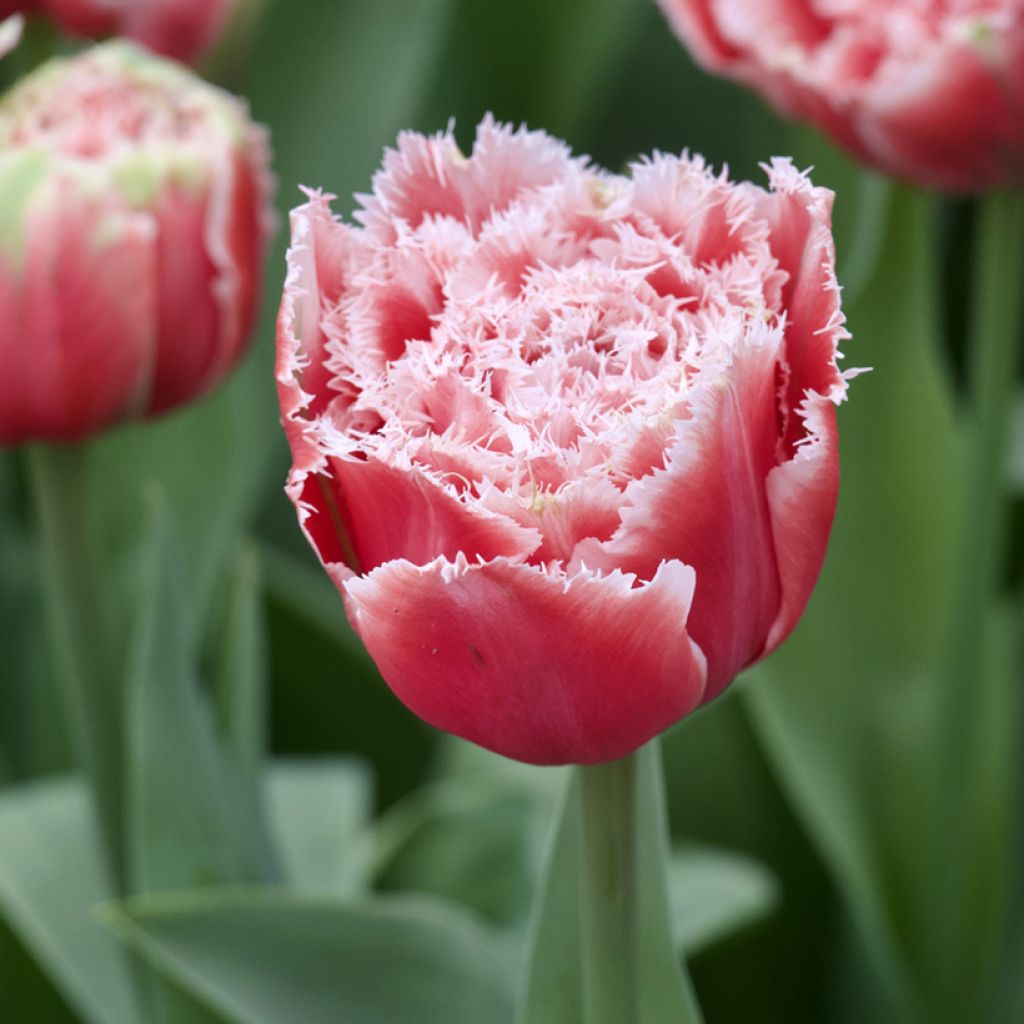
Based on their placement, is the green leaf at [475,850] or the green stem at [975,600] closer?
the green stem at [975,600]

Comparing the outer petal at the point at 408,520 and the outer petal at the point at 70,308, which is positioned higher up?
the outer petal at the point at 70,308

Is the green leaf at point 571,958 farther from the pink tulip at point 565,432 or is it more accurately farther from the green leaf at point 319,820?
the green leaf at point 319,820

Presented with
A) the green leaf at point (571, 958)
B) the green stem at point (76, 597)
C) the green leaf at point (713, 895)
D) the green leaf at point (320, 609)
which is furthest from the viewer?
the green leaf at point (320, 609)

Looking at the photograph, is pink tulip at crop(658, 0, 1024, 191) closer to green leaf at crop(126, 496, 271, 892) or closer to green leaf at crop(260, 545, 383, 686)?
green leaf at crop(126, 496, 271, 892)

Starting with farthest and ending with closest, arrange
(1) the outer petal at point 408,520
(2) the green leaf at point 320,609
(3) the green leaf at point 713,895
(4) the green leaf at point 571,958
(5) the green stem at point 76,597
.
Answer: (2) the green leaf at point 320,609 → (3) the green leaf at point 713,895 → (5) the green stem at point 76,597 → (4) the green leaf at point 571,958 → (1) the outer petal at point 408,520

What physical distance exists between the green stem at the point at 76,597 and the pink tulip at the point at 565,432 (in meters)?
0.26

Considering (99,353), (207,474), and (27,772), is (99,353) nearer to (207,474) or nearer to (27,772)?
(207,474)

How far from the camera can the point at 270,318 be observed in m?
0.90

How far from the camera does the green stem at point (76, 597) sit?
0.53 m

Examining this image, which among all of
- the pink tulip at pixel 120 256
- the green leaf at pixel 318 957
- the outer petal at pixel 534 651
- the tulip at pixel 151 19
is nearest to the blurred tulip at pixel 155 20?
the tulip at pixel 151 19

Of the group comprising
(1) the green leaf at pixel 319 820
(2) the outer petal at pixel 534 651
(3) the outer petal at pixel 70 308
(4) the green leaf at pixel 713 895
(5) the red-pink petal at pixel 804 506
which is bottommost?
(4) the green leaf at pixel 713 895

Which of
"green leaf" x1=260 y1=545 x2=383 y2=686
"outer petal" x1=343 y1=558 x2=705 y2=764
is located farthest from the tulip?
"outer petal" x1=343 y1=558 x2=705 y2=764

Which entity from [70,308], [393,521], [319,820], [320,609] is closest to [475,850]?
[319,820]

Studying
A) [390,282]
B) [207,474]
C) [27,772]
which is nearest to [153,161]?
[390,282]
